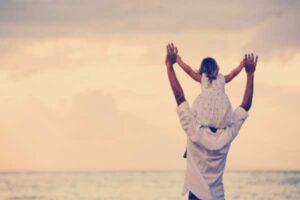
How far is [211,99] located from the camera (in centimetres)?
550

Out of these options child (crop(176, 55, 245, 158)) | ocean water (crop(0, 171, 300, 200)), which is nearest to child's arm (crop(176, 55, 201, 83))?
child (crop(176, 55, 245, 158))

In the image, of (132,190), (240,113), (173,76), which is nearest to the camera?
(173,76)

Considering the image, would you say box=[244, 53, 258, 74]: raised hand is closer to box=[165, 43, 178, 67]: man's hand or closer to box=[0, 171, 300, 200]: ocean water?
box=[165, 43, 178, 67]: man's hand

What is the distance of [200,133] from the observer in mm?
5488

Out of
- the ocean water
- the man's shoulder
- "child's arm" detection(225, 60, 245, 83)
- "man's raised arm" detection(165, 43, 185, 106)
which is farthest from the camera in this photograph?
the ocean water

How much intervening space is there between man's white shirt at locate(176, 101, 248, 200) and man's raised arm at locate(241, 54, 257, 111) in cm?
5

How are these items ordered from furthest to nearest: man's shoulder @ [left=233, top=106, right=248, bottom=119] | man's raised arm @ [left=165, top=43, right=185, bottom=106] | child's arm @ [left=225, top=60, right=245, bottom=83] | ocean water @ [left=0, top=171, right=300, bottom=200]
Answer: ocean water @ [left=0, top=171, right=300, bottom=200] < child's arm @ [left=225, top=60, right=245, bottom=83] < man's shoulder @ [left=233, top=106, right=248, bottom=119] < man's raised arm @ [left=165, top=43, right=185, bottom=106]

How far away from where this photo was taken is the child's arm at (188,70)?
5.54 m

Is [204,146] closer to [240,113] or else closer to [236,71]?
[240,113]

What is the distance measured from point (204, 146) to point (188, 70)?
504mm

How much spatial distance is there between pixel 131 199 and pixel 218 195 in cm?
3261

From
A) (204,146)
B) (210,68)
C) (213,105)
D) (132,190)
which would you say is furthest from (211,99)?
(132,190)

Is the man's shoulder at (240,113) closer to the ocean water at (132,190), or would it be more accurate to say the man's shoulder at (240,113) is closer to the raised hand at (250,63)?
the raised hand at (250,63)

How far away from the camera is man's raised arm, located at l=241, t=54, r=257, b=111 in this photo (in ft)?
18.3
